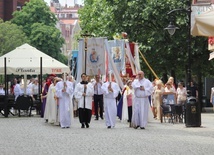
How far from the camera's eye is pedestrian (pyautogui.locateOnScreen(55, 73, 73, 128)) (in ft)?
94.1

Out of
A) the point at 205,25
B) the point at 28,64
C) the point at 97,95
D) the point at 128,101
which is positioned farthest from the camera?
the point at 28,64

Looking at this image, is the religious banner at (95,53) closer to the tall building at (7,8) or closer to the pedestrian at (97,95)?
the pedestrian at (97,95)

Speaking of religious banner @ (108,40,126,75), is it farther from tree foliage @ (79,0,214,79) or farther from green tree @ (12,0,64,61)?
green tree @ (12,0,64,61)

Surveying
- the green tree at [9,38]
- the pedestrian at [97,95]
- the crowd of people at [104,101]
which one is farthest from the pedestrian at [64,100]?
the green tree at [9,38]

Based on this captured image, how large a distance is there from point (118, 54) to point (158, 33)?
14.7 meters

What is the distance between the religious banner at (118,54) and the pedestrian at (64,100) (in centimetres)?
676

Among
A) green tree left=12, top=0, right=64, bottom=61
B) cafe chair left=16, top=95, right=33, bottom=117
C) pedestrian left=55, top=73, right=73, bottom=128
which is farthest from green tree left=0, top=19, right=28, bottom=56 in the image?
pedestrian left=55, top=73, right=73, bottom=128

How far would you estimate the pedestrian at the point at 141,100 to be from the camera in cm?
2738

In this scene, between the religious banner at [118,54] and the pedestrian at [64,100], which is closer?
the pedestrian at [64,100]

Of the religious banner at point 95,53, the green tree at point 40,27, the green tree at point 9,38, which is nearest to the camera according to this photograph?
the religious banner at point 95,53

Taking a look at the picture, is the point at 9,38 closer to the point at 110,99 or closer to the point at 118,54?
the point at 118,54

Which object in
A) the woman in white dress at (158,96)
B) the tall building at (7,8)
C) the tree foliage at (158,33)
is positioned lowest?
the woman in white dress at (158,96)

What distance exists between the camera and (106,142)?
2030cm

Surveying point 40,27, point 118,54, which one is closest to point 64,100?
point 118,54
